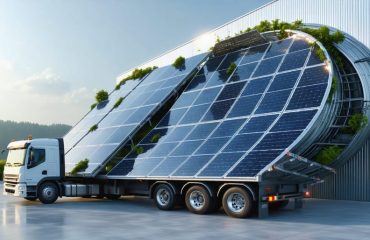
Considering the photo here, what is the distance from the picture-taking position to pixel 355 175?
21.4 metres

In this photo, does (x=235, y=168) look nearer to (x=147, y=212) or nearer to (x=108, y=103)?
(x=147, y=212)

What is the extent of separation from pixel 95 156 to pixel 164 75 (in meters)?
6.94

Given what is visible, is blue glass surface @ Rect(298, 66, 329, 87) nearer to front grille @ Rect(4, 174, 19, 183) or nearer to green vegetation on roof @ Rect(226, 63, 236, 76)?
green vegetation on roof @ Rect(226, 63, 236, 76)

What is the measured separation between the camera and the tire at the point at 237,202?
1511cm

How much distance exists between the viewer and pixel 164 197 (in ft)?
60.0

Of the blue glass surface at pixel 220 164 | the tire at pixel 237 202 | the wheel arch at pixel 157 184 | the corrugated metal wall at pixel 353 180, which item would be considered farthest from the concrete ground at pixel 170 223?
the corrugated metal wall at pixel 353 180

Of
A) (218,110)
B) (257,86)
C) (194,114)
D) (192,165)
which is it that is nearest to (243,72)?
(257,86)

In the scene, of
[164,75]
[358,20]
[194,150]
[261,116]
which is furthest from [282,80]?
[164,75]

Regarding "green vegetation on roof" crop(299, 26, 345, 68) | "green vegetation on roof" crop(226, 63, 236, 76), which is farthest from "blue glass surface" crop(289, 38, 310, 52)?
"green vegetation on roof" crop(226, 63, 236, 76)

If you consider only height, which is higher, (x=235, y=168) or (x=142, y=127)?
(x=142, y=127)

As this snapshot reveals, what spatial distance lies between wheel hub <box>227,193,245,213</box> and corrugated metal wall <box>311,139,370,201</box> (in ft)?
28.0

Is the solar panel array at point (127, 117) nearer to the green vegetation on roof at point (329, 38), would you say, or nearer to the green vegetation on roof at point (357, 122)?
the green vegetation on roof at point (329, 38)

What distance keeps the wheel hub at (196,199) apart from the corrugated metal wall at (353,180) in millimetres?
8887

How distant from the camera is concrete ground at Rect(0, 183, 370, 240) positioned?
12227 mm
